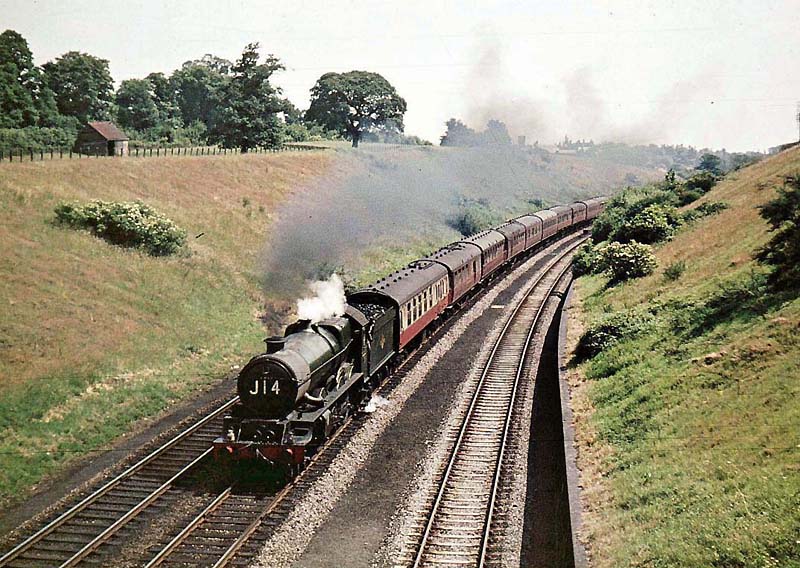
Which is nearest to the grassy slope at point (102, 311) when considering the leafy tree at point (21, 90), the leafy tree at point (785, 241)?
the leafy tree at point (21, 90)

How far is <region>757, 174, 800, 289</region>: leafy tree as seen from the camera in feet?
73.6

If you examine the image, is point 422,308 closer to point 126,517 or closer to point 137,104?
point 126,517

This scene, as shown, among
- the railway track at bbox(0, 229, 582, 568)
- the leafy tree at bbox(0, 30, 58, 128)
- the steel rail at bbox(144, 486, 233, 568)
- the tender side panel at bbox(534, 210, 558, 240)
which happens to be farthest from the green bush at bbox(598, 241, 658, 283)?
the leafy tree at bbox(0, 30, 58, 128)

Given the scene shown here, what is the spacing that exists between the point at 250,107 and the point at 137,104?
36.2 m

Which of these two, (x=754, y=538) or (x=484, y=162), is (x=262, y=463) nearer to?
(x=754, y=538)

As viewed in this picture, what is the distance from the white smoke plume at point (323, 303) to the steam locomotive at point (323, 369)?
1.01 feet

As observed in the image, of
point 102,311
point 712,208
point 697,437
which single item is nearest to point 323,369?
point 697,437

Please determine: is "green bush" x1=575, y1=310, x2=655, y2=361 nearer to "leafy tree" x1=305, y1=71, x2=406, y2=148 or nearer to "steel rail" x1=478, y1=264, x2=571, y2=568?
"steel rail" x1=478, y1=264, x2=571, y2=568

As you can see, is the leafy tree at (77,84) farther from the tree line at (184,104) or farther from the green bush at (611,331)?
the green bush at (611,331)

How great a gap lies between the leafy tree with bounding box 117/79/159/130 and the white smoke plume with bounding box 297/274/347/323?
76.9 metres

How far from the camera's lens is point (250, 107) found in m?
61.6

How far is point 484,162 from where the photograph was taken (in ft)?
299

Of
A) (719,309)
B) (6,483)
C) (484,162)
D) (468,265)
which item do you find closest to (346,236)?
(468,265)

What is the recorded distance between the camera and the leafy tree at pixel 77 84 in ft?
244
